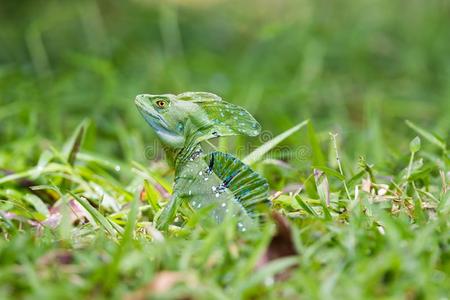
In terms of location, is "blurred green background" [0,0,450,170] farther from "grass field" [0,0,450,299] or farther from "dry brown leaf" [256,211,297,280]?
"dry brown leaf" [256,211,297,280]

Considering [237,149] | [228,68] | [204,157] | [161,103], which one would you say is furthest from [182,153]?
[228,68]

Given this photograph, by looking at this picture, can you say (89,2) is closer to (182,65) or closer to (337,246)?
(182,65)

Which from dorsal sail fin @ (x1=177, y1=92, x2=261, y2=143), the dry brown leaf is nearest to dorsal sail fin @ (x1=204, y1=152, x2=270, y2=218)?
dorsal sail fin @ (x1=177, y1=92, x2=261, y2=143)

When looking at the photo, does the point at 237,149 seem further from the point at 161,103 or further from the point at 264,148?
the point at 161,103

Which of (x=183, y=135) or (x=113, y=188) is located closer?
(x=183, y=135)

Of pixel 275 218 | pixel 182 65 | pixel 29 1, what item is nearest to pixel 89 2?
pixel 29 1

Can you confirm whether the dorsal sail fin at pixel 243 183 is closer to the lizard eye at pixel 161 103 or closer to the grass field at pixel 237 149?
the grass field at pixel 237 149
